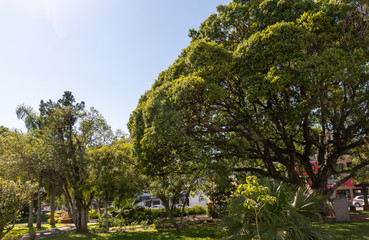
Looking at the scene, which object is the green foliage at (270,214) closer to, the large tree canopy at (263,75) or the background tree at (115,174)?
the large tree canopy at (263,75)

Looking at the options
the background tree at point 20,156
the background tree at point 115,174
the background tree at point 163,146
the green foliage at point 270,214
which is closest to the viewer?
the green foliage at point 270,214

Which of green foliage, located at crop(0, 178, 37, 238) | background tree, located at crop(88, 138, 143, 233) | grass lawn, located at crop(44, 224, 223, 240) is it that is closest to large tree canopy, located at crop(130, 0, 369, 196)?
background tree, located at crop(88, 138, 143, 233)

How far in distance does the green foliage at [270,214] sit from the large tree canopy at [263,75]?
420 cm

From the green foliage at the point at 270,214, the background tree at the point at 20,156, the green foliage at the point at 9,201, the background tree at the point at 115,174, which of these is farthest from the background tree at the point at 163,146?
the background tree at the point at 20,156

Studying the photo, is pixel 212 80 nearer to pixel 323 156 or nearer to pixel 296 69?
pixel 296 69

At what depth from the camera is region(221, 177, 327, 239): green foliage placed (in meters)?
5.83

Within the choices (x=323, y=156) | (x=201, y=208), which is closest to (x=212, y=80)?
Answer: (x=323, y=156)

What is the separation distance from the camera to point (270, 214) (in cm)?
671

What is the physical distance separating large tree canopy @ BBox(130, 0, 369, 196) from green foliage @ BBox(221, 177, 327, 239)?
13.8 feet

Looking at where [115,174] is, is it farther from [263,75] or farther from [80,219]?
[263,75]

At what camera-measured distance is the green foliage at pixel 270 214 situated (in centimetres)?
583

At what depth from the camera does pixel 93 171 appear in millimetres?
16266

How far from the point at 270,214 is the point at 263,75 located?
6.03 metres

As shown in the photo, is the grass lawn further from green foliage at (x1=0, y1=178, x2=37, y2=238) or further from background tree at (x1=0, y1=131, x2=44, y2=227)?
green foliage at (x1=0, y1=178, x2=37, y2=238)
